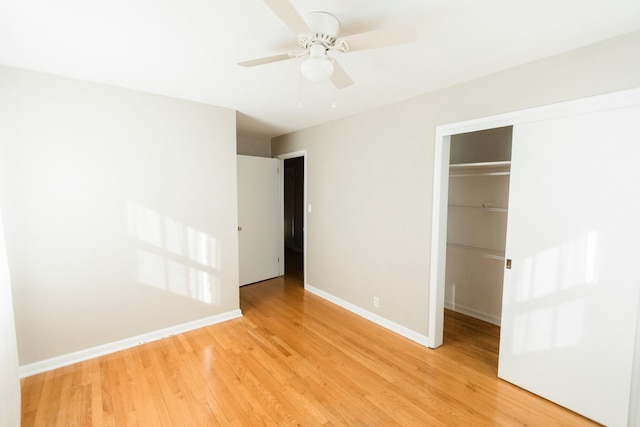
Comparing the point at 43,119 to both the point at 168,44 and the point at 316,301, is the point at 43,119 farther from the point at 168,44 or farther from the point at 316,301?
the point at 316,301

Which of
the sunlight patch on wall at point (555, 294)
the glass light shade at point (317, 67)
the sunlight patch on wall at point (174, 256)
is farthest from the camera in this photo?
the sunlight patch on wall at point (174, 256)

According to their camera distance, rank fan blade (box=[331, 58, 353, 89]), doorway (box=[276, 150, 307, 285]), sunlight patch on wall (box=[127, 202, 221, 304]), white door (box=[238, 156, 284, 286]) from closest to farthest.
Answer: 1. fan blade (box=[331, 58, 353, 89])
2. sunlight patch on wall (box=[127, 202, 221, 304])
3. white door (box=[238, 156, 284, 286])
4. doorway (box=[276, 150, 307, 285])

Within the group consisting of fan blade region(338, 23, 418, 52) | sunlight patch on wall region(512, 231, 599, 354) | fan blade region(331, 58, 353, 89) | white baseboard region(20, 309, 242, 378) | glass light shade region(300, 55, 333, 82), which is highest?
fan blade region(338, 23, 418, 52)

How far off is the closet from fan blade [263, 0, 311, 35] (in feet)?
7.89

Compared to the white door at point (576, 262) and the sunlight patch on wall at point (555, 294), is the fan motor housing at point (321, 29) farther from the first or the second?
the sunlight patch on wall at point (555, 294)

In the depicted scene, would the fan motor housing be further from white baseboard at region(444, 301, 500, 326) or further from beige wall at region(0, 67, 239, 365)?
white baseboard at region(444, 301, 500, 326)

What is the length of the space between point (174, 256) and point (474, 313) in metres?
3.49

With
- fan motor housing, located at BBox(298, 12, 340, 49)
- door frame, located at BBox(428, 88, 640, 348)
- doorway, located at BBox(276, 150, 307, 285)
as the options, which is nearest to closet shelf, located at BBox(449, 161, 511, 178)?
door frame, located at BBox(428, 88, 640, 348)

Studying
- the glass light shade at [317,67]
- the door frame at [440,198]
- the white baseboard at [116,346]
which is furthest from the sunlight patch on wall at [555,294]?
the white baseboard at [116,346]

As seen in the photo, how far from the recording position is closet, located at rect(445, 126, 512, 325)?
3.21 meters

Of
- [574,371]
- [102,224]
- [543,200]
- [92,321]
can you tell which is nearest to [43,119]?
[102,224]

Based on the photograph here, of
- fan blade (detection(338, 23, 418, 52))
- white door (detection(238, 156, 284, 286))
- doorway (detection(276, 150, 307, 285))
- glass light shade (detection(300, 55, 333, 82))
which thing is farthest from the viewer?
doorway (detection(276, 150, 307, 285))

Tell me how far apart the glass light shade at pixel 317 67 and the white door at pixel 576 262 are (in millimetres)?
1598

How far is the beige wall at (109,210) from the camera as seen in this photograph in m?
2.25
